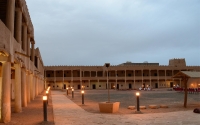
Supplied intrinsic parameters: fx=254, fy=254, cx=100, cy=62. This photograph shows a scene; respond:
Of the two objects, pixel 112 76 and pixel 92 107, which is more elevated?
pixel 112 76

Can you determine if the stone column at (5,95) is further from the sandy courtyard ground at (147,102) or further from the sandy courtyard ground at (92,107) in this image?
the sandy courtyard ground at (147,102)

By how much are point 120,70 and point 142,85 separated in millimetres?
8795

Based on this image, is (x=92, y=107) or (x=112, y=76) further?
(x=112, y=76)

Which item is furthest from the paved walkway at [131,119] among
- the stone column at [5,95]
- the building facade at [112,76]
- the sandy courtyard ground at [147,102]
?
the building facade at [112,76]

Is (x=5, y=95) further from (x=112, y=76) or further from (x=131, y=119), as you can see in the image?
(x=112, y=76)

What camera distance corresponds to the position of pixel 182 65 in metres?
88.7

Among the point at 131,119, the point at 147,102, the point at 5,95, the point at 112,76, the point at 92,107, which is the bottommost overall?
the point at 147,102

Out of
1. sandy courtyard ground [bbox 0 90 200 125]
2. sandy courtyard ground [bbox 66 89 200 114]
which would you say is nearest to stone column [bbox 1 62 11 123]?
sandy courtyard ground [bbox 0 90 200 125]

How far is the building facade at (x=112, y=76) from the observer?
3214 inches

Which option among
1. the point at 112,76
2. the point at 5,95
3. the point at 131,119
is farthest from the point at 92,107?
the point at 112,76

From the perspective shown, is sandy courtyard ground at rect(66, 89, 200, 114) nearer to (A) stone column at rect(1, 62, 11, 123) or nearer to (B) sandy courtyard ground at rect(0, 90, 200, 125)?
(B) sandy courtyard ground at rect(0, 90, 200, 125)

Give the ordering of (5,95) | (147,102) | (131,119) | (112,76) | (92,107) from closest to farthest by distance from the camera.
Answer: (5,95)
(131,119)
(92,107)
(147,102)
(112,76)

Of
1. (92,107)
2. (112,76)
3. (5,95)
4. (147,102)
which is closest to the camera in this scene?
(5,95)

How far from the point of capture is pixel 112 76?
85312mm
